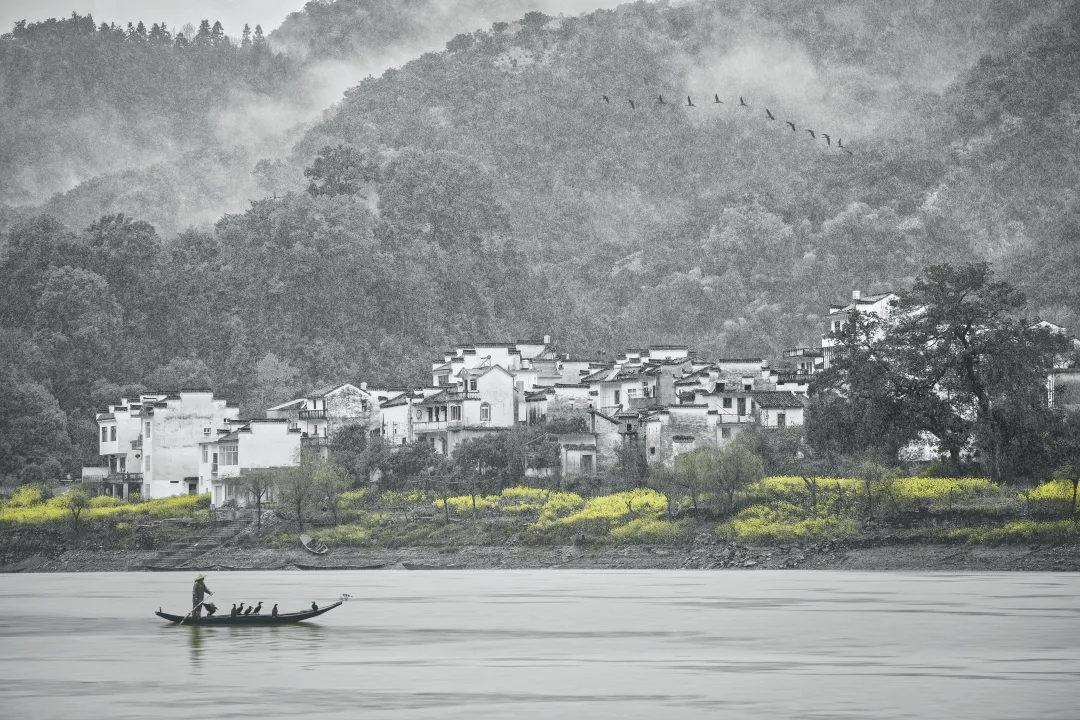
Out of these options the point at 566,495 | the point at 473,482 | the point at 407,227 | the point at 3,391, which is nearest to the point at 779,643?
the point at 566,495

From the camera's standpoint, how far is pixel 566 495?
75062mm

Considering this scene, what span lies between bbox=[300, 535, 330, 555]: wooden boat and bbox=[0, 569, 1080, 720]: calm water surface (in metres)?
17.2

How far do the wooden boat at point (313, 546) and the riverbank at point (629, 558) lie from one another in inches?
9.4

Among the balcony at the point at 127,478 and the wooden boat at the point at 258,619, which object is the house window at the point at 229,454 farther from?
the wooden boat at the point at 258,619

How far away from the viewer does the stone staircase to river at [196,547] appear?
74188 millimetres

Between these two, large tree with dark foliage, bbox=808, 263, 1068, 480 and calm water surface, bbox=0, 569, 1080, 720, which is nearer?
calm water surface, bbox=0, 569, 1080, 720

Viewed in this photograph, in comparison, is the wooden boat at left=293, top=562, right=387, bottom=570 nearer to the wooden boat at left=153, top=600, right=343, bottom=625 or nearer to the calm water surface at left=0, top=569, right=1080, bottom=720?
the calm water surface at left=0, top=569, right=1080, bottom=720

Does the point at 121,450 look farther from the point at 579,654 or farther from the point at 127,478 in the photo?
the point at 579,654

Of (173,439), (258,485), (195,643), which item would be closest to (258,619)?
(195,643)

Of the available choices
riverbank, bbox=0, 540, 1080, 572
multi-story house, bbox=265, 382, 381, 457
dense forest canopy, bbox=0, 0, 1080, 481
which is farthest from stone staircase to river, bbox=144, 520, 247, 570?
dense forest canopy, bbox=0, 0, 1080, 481

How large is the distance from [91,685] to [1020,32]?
176034 millimetres

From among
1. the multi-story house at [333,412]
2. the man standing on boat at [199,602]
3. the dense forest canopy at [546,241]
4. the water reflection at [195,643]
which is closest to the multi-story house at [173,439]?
the multi-story house at [333,412]

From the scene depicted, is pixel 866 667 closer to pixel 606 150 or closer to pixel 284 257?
pixel 284 257

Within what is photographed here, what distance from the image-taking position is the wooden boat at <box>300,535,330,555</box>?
7278 centimetres
